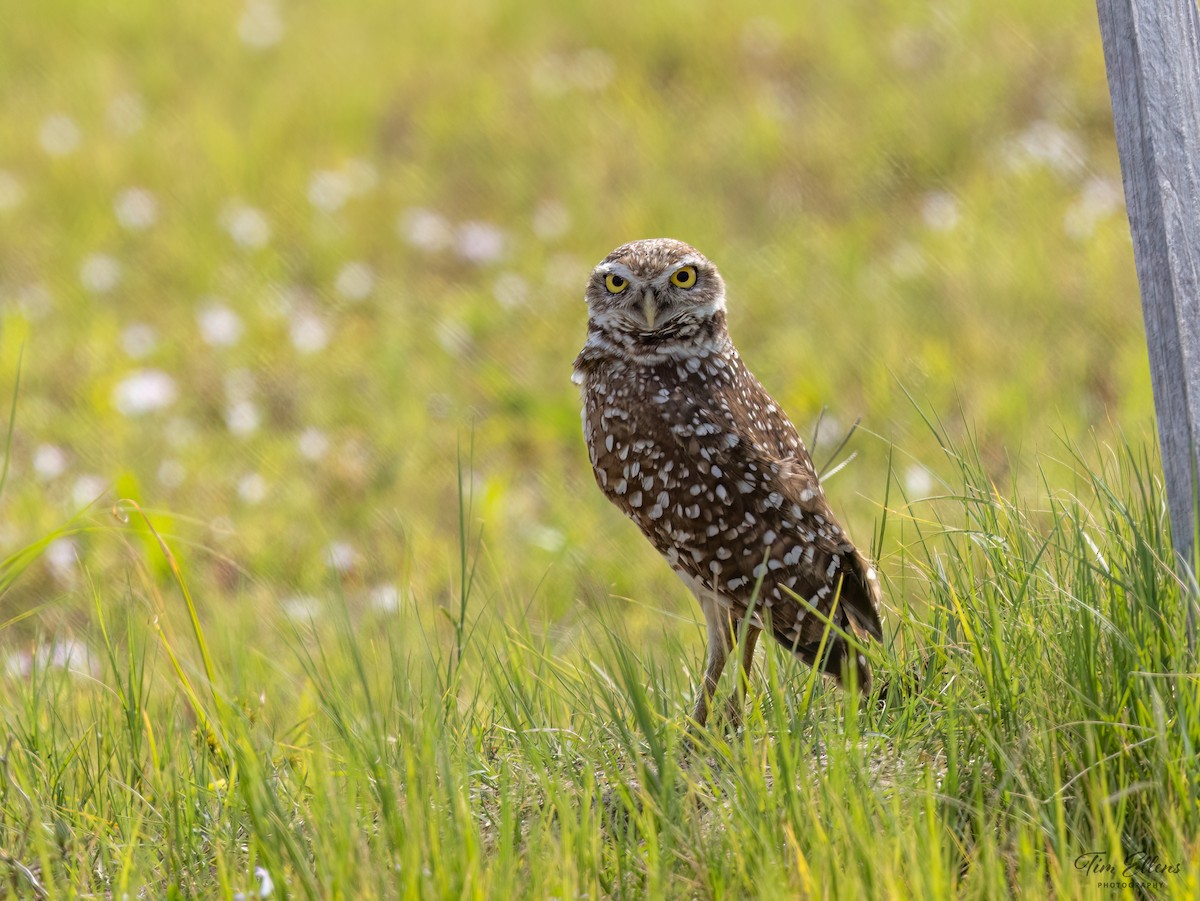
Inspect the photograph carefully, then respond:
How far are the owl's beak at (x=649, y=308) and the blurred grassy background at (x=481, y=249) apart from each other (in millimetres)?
1602

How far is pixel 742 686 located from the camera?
3342 mm

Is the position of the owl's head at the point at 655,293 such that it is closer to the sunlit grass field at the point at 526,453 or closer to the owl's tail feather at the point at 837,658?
the sunlit grass field at the point at 526,453

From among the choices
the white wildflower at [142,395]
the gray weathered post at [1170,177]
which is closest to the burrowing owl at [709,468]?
the gray weathered post at [1170,177]

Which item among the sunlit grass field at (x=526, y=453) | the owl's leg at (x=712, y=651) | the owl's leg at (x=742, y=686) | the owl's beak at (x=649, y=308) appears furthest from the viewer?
the owl's beak at (x=649, y=308)

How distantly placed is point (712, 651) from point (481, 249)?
16.2 feet

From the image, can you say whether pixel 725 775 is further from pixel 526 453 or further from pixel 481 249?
pixel 481 249

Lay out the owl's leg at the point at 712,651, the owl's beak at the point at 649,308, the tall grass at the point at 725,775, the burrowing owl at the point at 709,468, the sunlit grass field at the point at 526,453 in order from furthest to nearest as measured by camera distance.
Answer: the owl's beak at the point at 649,308 → the burrowing owl at the point at 709,468 → the owl's leg at the point at 712,651 → the sunlit grass field at the point at 526,453 → the tall grass at the point at 725,775

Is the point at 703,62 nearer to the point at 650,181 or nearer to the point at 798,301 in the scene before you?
the point at 650,181

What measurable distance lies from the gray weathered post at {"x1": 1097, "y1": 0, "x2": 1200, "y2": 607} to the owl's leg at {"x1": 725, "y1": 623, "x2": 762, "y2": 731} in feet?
3.18

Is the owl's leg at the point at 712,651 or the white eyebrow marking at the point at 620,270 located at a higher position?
the white eyebrow marking at the point at 620,270

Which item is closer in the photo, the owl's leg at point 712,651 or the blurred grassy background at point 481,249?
the owl's leg at point 712,651

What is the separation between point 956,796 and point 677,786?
0.57m

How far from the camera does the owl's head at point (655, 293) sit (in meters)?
3.62

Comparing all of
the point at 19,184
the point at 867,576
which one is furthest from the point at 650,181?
the point at 867,576
